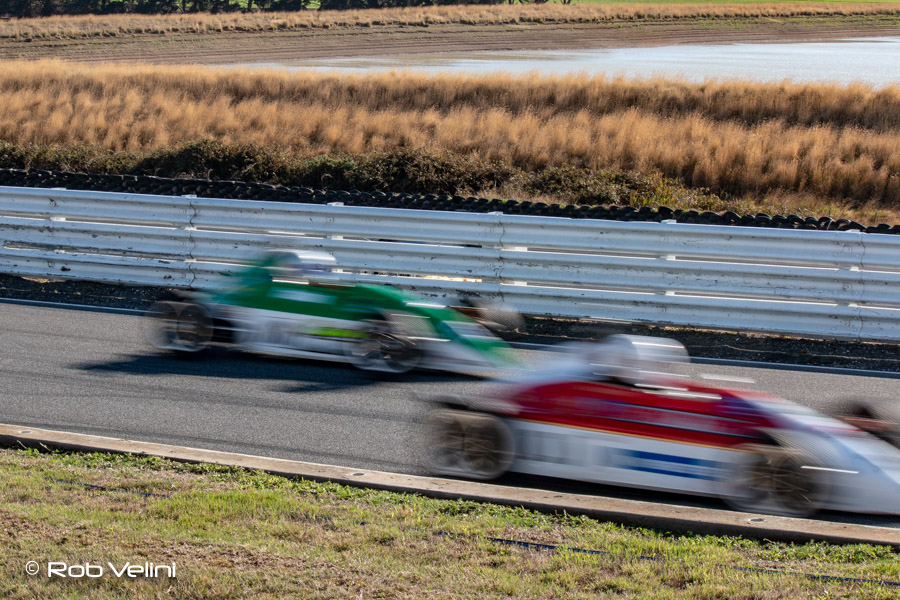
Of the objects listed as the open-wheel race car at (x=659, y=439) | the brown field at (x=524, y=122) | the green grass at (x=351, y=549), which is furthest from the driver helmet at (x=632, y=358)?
the brown field at (x=524, y=122)

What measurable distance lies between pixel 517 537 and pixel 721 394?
5.74ft

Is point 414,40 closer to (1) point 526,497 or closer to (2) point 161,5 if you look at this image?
(2) point 161,5

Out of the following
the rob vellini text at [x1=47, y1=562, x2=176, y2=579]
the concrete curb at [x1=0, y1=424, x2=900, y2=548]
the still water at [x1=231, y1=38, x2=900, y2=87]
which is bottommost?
the rob vellini text at [x1=47, y1=562, x2=176, y2=579]

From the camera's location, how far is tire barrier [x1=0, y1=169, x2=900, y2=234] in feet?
51.3

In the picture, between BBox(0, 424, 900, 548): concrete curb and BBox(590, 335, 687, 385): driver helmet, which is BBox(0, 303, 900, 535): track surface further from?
BBox(590, 335, 687, 385): driver helmet

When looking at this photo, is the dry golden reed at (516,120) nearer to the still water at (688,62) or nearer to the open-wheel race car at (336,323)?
the still water at (688,62)

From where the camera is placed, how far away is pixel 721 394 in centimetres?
612

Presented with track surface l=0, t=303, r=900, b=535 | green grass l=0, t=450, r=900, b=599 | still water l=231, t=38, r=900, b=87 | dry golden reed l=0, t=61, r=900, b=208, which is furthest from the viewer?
still water l=231, t=38, r=900, b=87

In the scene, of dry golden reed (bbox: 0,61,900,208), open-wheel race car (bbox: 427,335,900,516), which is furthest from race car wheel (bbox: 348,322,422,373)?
dry golden reed (bbox: 0,61,900,208)

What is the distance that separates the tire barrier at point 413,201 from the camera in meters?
15.6

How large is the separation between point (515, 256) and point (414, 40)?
46.3 meters

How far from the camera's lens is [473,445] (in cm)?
646

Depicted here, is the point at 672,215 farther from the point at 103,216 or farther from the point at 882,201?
the point at 103,216

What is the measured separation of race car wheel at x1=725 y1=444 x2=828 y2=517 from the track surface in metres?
0.19
